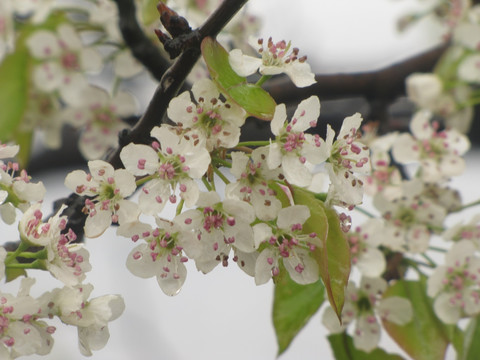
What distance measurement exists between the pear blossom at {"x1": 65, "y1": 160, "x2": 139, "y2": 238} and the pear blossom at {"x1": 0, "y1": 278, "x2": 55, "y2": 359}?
10cm

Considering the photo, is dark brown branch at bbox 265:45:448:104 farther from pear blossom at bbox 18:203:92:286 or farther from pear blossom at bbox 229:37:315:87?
pear blossom at bbox 18:203:92:286

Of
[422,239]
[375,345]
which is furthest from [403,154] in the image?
[375,345]

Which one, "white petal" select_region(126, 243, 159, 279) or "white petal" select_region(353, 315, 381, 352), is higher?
"white petal" select_region(126, 243, 159, 279)

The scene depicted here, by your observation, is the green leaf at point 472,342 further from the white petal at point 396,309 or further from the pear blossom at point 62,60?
the pear blossom at point 62,60

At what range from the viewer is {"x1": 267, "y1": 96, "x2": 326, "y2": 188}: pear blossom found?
0.84 metres

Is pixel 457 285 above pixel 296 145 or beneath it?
beneath

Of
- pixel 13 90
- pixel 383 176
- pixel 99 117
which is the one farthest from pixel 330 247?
pixel 99 117

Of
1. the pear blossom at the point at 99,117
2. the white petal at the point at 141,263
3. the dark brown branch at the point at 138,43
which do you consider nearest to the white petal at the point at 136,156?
the white petal at the point at 141,263

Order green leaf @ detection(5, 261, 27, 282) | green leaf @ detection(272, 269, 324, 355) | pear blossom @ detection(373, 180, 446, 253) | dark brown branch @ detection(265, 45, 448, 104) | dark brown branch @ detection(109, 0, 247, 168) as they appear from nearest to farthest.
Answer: dark brown branch @ detection(109, 0, 247, 168), green leaf @ detection(5, 261, 27, 282), green leaf @ detection(272, 269, 324, 355), pear blossom @ detection(373, 180, 446, 253), dark brown branch @ detection(265, 45, 448, 104)

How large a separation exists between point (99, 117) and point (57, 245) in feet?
3.01

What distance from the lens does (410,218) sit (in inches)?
53.9

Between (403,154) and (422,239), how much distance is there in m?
0.20

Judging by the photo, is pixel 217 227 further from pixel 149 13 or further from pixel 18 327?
pixel 149 13

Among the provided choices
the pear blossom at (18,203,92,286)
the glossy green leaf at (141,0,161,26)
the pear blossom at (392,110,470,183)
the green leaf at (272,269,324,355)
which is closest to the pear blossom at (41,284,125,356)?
the pear blossom at (18,203,92,286)
